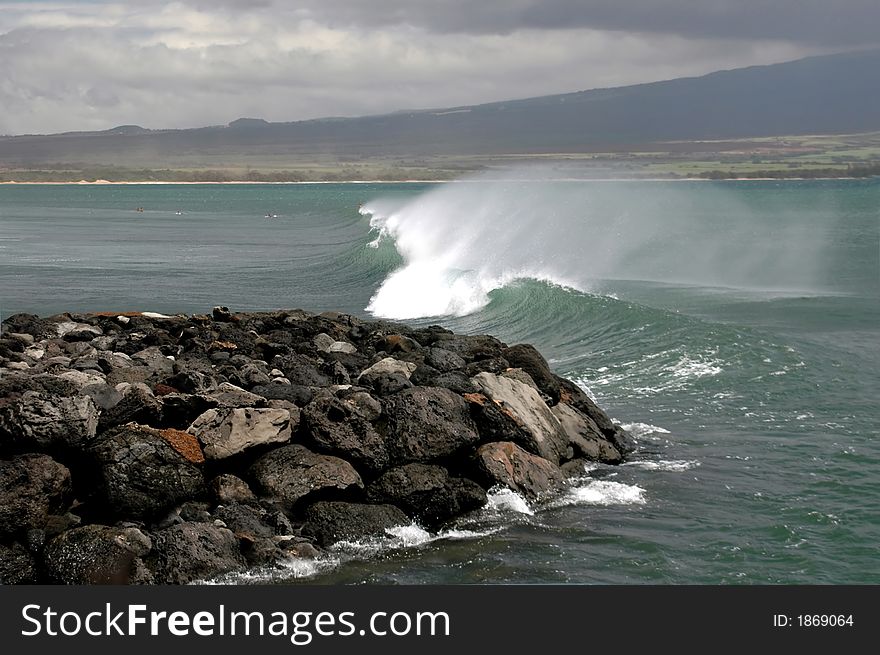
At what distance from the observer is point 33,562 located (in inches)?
402

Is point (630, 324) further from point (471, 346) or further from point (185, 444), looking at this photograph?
point (185, 444)

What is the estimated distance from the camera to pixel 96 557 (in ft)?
32.8

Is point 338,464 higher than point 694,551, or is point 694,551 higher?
point 338,464

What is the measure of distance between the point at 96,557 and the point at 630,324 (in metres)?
16.9

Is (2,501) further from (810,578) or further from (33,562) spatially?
(810,578)

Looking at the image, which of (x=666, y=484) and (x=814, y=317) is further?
(x=814, y=317)

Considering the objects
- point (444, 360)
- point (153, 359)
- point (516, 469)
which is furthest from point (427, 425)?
point (153, 359)

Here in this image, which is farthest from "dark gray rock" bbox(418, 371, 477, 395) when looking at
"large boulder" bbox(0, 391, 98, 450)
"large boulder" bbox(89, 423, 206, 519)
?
"large boulder" bbox(0, 391, 98, 450)

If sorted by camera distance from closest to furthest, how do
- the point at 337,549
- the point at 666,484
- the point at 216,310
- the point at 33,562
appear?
the point at 33,562 < the point at 337,549 < the point at 666,484 < the point at 216,310

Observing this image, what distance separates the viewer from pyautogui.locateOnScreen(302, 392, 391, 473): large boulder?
1236 centimetres

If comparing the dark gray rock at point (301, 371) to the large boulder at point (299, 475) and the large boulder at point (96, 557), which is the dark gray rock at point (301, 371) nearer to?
the large boulder at point (299, 475)

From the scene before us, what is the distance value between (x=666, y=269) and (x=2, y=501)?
1342 inches

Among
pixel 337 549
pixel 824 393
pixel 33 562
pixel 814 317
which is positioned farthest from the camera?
pixel 814 317

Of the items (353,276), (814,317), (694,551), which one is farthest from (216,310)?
(353,276)
